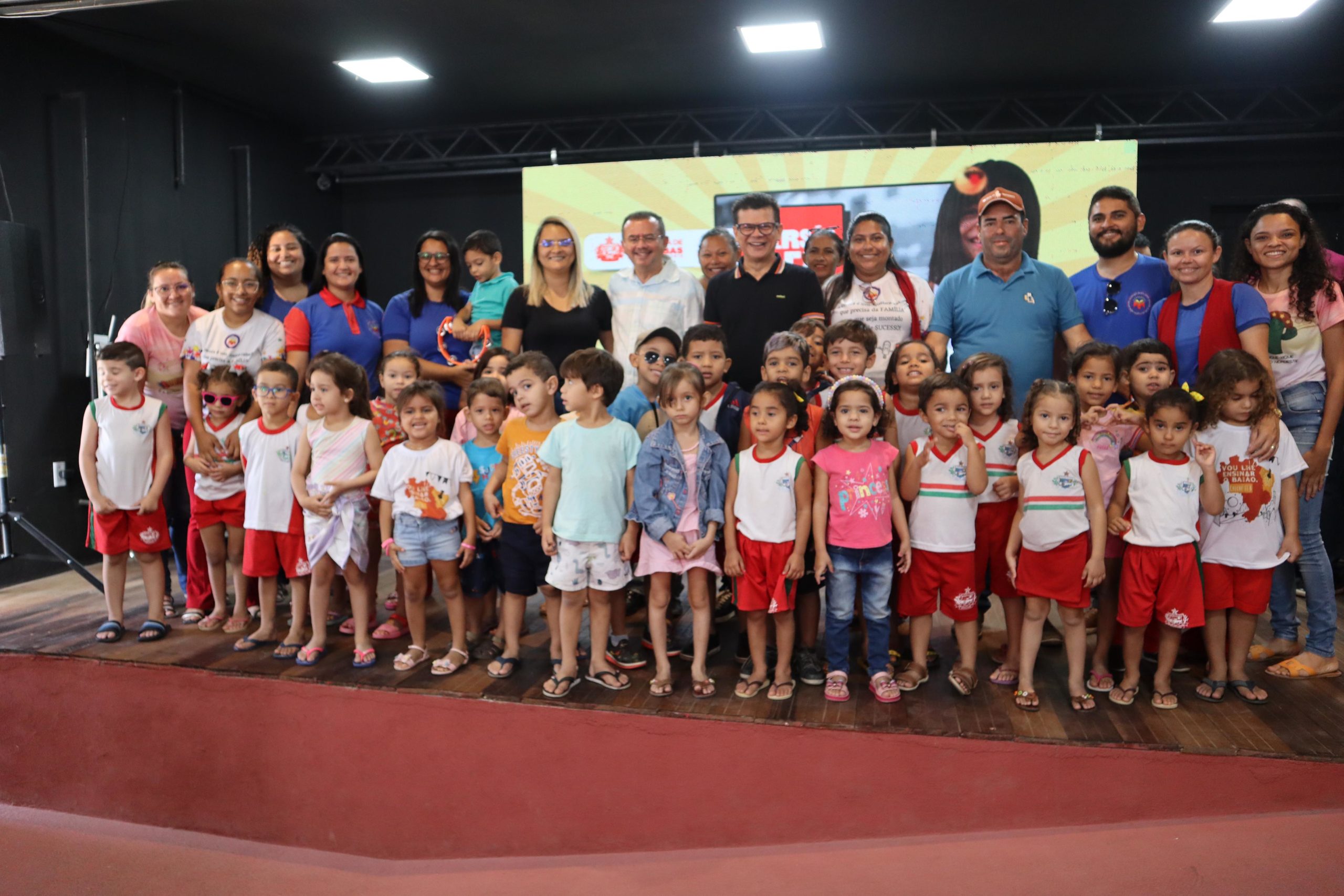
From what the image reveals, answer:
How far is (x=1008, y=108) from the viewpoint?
687 centimetres

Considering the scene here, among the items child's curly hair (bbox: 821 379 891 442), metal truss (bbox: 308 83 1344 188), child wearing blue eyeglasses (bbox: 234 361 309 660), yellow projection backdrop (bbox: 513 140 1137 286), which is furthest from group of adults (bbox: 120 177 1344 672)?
metal truss (bbox: 308 83 1344 188)

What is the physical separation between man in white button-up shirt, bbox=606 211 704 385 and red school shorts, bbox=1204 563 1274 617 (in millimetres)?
1972

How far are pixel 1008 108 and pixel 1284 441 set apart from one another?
5101mm

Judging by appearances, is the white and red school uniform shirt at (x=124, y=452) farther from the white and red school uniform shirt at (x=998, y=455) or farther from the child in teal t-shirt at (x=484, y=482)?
the white and red school uniform shirt at (x=998, y=455)

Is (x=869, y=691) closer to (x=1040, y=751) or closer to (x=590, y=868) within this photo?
(x=1040, y=751)

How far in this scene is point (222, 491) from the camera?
3.34 metres

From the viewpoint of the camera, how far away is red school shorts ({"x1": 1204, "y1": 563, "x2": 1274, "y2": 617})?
2654 mm

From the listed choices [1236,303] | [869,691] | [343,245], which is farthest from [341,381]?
[1236,303]

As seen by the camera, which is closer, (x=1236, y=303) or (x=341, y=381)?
(x=1236, y=303)

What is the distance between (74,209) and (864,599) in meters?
5.59

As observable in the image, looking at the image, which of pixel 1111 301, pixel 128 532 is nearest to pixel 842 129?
pixel 1111 301

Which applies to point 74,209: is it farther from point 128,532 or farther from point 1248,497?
point 1248,497

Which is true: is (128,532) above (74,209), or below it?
below

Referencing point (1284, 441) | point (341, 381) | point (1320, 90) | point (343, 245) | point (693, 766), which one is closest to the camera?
point (693, 766)
